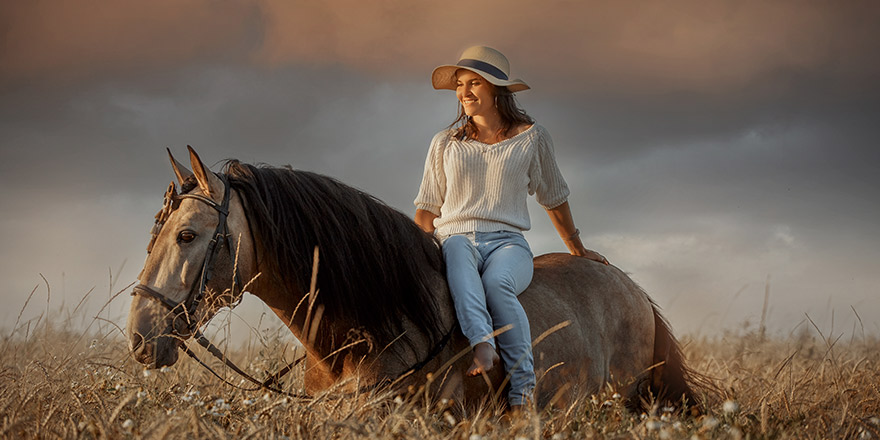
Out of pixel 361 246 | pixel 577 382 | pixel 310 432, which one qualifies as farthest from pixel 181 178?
pixel 577 382

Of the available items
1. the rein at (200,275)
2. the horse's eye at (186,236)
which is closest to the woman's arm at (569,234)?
the rein at (200,275)

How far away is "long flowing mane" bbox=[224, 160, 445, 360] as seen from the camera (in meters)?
3.82

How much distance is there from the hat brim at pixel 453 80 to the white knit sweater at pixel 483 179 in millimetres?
334

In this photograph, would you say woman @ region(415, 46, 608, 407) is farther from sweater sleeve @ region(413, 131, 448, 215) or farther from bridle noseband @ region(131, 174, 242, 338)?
bridle noseband @ region(131, 174, 242, 338)

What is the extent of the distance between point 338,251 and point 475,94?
5.87ft

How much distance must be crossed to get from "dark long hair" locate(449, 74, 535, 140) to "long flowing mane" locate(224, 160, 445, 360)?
122 cm

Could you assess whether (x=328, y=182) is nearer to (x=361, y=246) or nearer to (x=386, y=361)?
(x=361, y=246)

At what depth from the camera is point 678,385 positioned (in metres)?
5.64

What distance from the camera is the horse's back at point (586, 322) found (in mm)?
4617

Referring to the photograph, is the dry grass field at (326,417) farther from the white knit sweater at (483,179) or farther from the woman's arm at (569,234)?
the woman's arm at (569,234)

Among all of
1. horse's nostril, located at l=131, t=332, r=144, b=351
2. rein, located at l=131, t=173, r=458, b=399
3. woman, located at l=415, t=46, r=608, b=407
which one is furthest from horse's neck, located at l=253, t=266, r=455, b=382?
horse's nostril, located at l=131, t=332, r=144, b=351

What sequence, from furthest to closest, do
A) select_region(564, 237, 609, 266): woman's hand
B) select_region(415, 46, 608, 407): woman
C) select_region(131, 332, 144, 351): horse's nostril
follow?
1. select_region(564, 237, 609, 266): woman's hand
2. select_region(415, 46, 608, 407): woman
3. select_region(131, 332, 144, 351): horse's nostril

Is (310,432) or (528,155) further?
(528,155)

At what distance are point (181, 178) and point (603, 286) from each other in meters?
3.24
